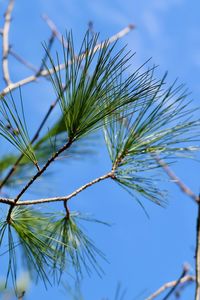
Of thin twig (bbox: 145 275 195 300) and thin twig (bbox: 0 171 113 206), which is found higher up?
thin twig (bbox: 0 171 113 206)

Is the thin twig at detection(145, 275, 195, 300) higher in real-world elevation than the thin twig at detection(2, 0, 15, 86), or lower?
lower

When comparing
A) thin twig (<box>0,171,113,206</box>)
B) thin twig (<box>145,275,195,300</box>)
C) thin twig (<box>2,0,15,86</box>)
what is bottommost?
thin twig (<box>145,275,195,300</box>)

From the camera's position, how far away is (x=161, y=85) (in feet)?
3.16

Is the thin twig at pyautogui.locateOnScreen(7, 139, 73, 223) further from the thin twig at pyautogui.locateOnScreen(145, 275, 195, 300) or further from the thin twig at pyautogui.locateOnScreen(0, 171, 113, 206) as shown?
the thin twig at pyautogui.locateOnScreen(145, 275, 195, 300)

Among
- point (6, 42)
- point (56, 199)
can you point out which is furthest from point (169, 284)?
point (6, 42)

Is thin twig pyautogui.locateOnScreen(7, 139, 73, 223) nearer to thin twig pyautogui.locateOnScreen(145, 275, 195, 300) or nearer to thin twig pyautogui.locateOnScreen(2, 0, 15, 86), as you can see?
thin twig pyautogui.locateOnScreen(145, 275, 195, 300)

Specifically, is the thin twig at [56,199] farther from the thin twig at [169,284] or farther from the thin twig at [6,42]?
the thin twig at [6,42]

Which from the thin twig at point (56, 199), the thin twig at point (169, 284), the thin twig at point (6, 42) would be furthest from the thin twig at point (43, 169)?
the thin twig at point (6, 42)

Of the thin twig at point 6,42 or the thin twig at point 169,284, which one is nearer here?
the thin twig at point 169,284

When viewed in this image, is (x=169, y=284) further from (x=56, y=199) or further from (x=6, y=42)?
(x=6, y=42)

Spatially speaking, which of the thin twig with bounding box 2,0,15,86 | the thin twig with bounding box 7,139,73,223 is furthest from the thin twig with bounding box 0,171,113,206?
the thin twig with bounding box 2,0,15,86

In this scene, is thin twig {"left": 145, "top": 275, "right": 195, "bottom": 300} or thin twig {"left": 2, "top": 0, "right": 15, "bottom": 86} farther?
thin twig {"left": 2, "top": 0, "right": 15, "bottom": 86}

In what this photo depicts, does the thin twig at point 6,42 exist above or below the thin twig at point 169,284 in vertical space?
above

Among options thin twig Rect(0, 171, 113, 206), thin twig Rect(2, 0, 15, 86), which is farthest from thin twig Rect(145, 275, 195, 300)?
thin twig Rect(2, 0, 15, 86)
